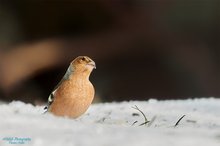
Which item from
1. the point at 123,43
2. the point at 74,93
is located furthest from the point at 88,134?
the point at 123,43

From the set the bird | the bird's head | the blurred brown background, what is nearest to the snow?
the bird

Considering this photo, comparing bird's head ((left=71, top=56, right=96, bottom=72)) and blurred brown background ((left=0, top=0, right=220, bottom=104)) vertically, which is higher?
blurred brown background ((left=0, top=0, right=220, bottom=104))

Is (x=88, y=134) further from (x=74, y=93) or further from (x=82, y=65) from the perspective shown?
(x=82, y=65)

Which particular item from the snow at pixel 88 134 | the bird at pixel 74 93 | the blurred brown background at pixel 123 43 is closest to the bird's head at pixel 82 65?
the bird at pixel 74 93

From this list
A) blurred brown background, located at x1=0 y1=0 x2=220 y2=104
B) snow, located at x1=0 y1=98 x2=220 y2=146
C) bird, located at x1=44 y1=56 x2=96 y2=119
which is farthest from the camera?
blurred brown background, located at x1=0 y1=0 x2=220 y2=104

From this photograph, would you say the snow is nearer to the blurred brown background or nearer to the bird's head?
the bird's head

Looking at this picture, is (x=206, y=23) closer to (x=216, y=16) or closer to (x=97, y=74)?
(x=216, y=16)

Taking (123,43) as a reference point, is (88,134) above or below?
below
